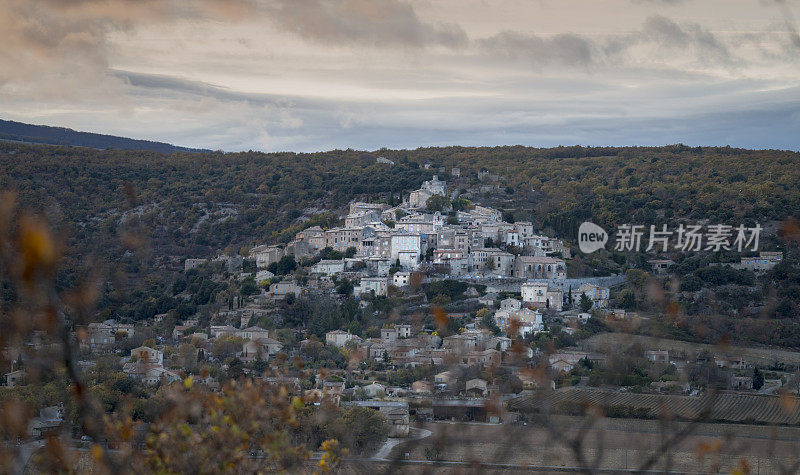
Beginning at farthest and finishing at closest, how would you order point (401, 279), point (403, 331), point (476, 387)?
point (401, 279), point (403, 331), point (476, 387)

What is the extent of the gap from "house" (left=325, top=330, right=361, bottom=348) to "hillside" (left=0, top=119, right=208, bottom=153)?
80.9 ft

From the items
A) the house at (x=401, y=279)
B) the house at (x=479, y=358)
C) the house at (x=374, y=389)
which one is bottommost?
the house at (x=374, y=389)

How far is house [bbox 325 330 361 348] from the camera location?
64.7ft

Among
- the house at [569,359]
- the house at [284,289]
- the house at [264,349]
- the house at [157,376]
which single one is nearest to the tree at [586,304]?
the house at [569,359]

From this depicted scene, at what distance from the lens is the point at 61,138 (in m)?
41.3

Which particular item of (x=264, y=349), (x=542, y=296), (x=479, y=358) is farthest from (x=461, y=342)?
(x=542, y=296)

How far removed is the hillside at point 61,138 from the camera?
39594mm

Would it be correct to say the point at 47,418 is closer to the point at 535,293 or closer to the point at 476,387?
the point at 476,387

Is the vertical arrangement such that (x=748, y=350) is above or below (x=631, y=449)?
above

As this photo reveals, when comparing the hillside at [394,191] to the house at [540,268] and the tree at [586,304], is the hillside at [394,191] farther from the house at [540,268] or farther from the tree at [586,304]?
the tree at [586,304]

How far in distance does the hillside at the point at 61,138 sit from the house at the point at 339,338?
80.9 ft

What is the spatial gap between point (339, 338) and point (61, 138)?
1058 inches

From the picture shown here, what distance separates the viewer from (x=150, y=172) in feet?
125

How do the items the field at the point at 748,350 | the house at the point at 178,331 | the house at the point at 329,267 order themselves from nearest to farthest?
the field at the point at 748,350
the house at the point at 178,331
the house at the point at 329,267
